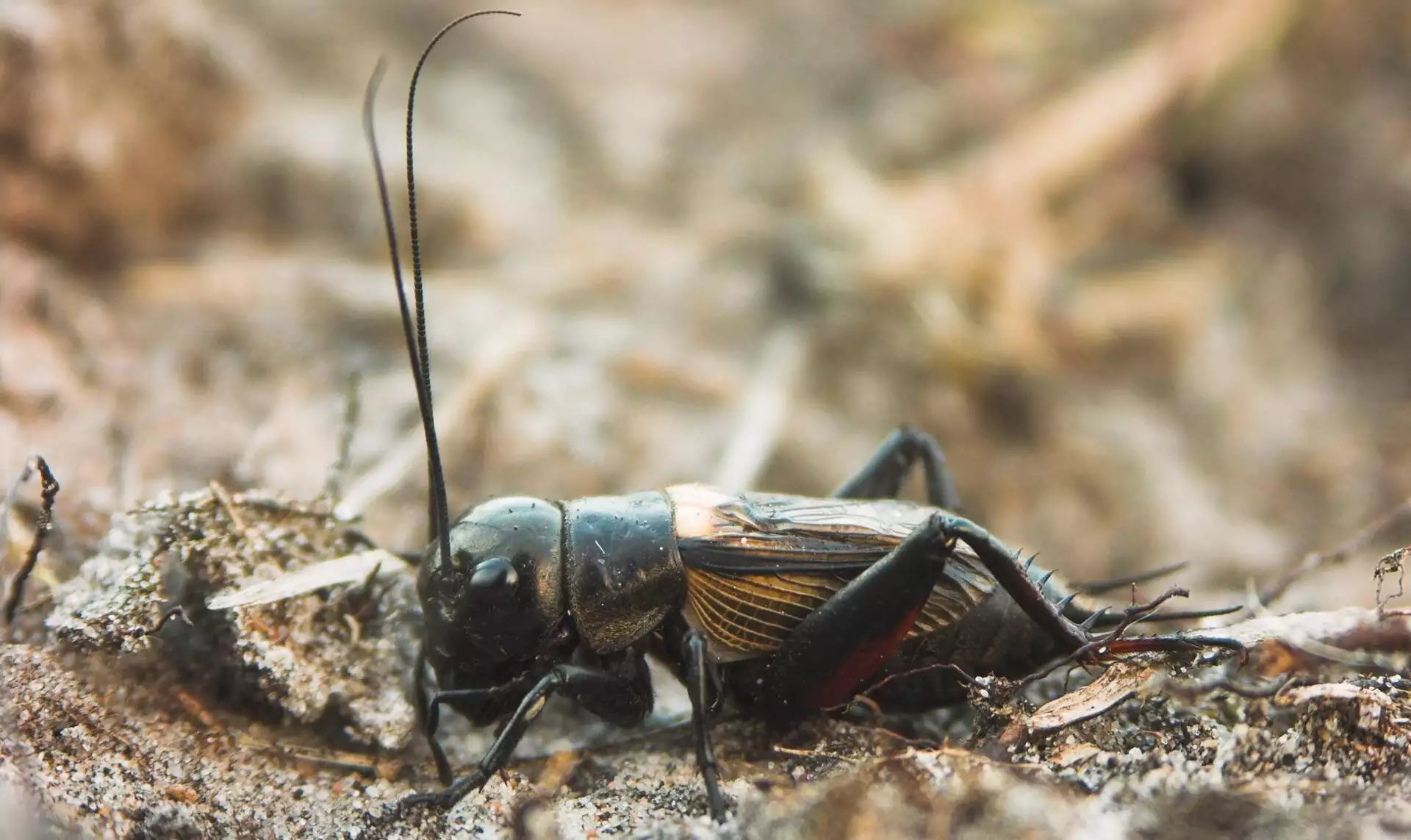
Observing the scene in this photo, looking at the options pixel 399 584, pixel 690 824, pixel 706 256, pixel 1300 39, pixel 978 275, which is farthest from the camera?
pixel 1300 39

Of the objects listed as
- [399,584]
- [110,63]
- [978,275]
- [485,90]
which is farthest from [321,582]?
[485,90]

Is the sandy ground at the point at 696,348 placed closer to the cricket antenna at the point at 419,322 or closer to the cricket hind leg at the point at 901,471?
the cricket antenna at the point at 419,322

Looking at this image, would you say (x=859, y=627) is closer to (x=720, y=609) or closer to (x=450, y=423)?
(x=720, y=609)

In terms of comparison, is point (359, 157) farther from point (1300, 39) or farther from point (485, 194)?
point (1300, 39)

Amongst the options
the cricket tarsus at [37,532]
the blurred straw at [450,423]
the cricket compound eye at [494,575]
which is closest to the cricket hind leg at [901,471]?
the cricket compound eye at [494,575]

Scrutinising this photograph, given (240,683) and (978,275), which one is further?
(978,275)

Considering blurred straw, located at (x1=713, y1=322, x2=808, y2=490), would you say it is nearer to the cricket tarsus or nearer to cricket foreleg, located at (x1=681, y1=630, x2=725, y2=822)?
cricket foreleg, located at (x1=681, y1=630, x2=725, y2=822)
